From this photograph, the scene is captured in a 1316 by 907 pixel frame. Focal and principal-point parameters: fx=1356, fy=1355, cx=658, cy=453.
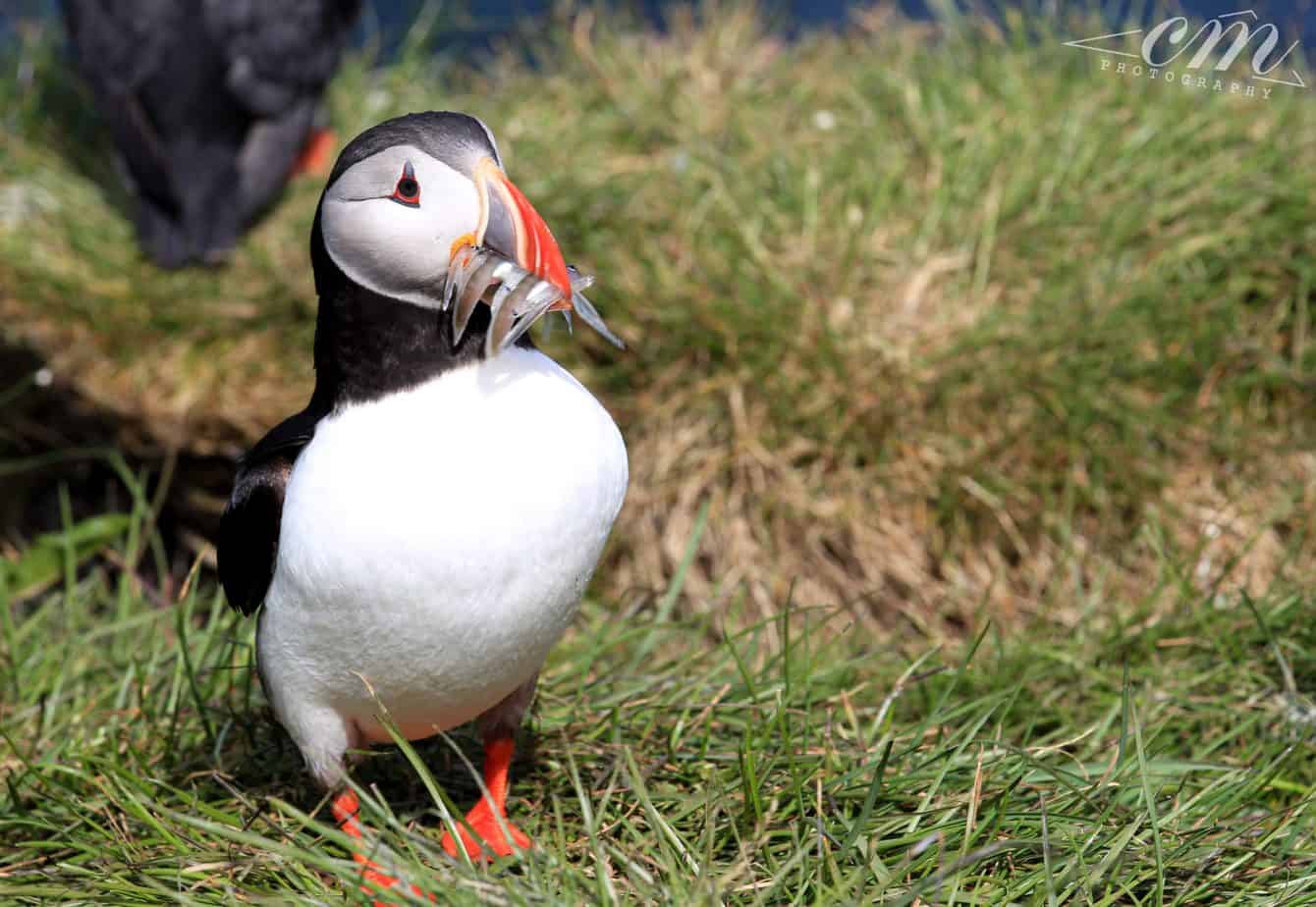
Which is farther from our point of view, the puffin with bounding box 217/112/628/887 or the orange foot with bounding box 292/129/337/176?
the orange foot with bounding box 292/129/337/176

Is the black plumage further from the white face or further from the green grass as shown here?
the green grass

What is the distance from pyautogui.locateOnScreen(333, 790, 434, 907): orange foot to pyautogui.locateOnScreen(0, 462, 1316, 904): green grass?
4cm

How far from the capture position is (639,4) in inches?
240

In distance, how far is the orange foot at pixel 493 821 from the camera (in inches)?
91.5

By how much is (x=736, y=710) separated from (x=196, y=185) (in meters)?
3.70

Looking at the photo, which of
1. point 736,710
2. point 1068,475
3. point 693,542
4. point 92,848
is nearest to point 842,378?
point 1068,475

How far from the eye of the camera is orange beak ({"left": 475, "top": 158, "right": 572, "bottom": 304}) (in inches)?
82.2

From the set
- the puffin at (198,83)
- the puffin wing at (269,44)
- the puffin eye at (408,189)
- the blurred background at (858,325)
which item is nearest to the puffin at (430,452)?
the puffin eye at (408,189)

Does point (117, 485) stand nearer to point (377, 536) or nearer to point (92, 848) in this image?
point (92, 848)

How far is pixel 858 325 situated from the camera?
430 cm

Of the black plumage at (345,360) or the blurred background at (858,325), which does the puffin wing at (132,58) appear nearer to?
the blurred background at (858,325)

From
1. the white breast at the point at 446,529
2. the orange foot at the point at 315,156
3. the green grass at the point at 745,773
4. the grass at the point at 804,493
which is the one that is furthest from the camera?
the orange foot at the point at 315,156

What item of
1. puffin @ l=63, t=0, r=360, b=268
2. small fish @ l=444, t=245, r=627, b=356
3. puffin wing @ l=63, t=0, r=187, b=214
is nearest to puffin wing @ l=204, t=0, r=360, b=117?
puffin @ l=63, t=0, r=360, b=268

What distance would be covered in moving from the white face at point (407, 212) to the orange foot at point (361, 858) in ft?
3.06
